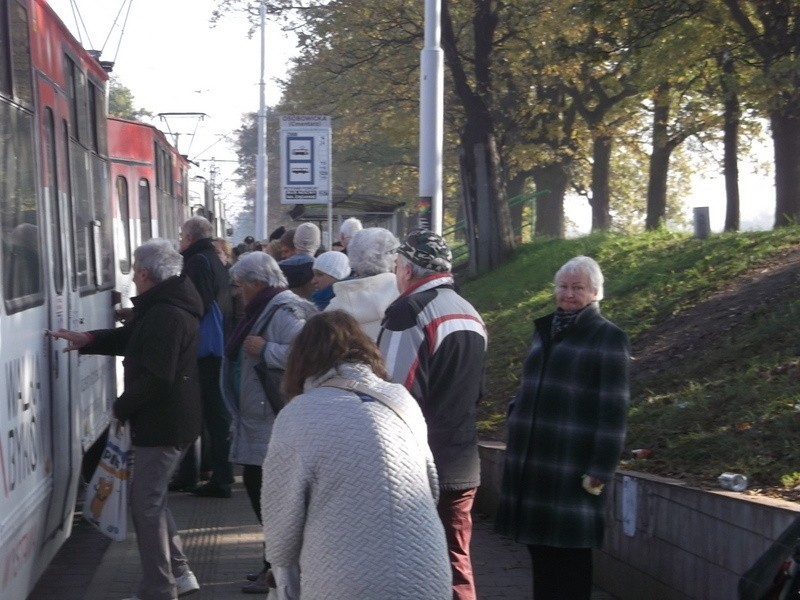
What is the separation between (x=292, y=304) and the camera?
23.1 feet

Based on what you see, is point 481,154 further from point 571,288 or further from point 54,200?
point 571,288

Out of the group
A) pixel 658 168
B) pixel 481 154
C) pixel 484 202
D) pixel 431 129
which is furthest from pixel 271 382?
pixel 658 168

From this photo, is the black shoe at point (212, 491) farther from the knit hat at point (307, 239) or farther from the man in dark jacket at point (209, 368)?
the knit hat at point (307, 239)

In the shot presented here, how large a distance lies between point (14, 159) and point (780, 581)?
345 centimetres

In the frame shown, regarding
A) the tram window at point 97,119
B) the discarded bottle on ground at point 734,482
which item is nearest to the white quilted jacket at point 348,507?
the discarded bottle on ground at point 734,482

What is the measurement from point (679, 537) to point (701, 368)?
3.60 meters

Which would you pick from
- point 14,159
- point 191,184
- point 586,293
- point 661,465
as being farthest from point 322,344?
point 191,184

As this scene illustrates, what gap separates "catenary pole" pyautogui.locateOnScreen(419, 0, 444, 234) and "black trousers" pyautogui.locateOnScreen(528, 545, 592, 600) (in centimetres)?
821

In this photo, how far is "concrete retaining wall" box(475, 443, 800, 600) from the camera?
5.89 meters

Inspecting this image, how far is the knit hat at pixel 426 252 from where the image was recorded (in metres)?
5.69

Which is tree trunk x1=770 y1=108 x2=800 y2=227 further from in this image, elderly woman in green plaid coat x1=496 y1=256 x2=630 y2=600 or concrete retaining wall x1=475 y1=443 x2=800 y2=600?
elderly woman in green plaid coat x1=496 y1=256 x2=630 y2=600

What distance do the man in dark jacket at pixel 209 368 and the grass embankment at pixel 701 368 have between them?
2204 millimetres

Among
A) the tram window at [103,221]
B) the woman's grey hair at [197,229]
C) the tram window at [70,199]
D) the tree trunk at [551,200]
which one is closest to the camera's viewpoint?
the tram window at [70,199]

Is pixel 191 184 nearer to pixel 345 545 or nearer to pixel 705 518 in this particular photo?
pixel 705 518
